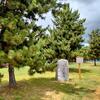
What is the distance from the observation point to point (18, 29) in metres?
16.2

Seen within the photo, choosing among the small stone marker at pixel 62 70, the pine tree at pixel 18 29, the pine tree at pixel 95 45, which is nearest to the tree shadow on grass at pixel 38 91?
the pine tree at pixel 18 29

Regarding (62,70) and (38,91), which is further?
(62,70)

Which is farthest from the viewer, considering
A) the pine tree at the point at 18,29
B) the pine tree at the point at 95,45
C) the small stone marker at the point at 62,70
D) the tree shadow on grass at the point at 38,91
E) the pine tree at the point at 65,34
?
the pine tree at the point at 95,45

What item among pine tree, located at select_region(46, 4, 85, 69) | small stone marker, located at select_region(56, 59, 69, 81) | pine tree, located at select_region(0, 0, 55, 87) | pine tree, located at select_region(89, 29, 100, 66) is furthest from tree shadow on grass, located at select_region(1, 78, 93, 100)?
pine tree, located at select_region(89, 29, 100, 66)

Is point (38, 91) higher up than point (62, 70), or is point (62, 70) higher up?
point (62, 70)

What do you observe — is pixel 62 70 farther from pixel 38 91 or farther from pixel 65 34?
pixel 65 34

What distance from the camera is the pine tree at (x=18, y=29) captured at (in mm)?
15422

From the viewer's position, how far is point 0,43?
654 inches

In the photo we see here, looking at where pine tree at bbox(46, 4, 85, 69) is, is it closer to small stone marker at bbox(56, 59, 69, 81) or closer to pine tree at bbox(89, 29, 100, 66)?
small stone marker at bbox(56, 59, 69, 81)

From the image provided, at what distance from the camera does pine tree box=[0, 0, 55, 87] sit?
1542 centimetres

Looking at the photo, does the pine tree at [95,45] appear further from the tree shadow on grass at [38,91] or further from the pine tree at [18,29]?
the pine tree at [18,29]

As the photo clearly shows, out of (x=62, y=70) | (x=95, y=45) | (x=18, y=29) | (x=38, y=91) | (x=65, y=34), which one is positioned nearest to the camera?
(x=18, y=29)

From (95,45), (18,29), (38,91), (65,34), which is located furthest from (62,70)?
(95,45)

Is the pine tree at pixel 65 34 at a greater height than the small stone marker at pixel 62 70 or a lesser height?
greater
